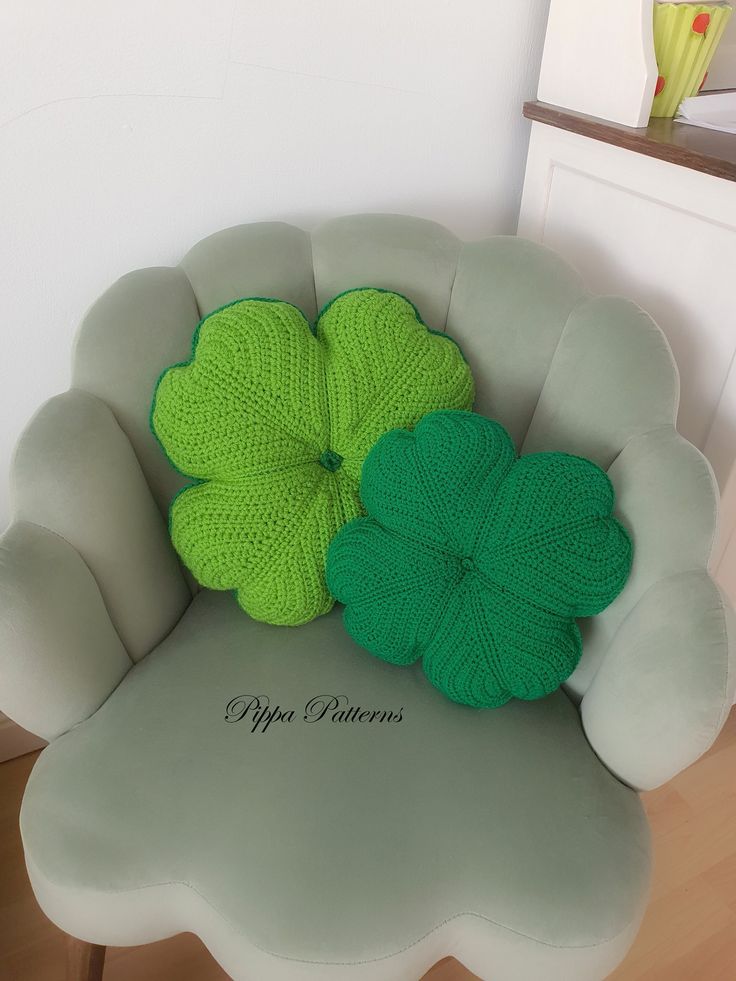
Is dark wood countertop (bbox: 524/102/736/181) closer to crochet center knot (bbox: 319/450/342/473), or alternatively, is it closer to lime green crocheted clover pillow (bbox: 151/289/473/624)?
lime green crocheted clover pillow (bbox: 151/289/473/624)

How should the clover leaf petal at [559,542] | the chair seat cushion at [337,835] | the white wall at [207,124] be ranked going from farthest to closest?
the white wall at [207,124] → the clover leaf petal at [559,542] → the chair seat cushion at [337,835]

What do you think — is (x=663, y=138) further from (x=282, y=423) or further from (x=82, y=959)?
(x=82, y=959)

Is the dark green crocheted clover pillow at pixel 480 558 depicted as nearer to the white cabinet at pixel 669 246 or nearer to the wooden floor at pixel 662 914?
the white cabinet at pixel 669 246

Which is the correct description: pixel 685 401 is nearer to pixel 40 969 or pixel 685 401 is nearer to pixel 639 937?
pixel 639 937

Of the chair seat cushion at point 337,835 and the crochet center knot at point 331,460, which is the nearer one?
the chair seat cushion at point 337,835

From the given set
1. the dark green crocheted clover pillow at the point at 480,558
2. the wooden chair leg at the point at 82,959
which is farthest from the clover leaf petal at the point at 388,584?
the wooden chair leg at the point at 82,959

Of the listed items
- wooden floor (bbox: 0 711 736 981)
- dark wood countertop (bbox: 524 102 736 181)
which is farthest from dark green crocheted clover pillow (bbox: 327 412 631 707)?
wooden floor (bbox: 0 711 736 981)

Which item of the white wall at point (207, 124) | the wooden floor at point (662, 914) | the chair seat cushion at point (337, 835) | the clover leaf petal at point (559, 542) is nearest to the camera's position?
the chair seat cushion at point (337, 835)

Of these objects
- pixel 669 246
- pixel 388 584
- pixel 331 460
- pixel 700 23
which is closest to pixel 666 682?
pixel 388 584
